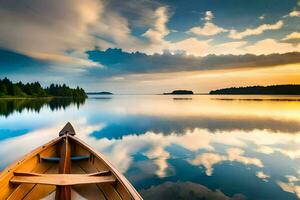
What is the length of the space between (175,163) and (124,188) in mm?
5891

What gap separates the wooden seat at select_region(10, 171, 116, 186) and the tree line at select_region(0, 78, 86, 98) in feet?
291

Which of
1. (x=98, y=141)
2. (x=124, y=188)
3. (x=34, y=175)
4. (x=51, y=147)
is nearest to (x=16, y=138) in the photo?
(x=98, y=141)

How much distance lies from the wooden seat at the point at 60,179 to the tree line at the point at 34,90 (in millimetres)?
88704

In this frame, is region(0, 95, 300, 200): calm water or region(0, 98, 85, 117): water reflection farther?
region(0, 98, 85, 117): water reflection

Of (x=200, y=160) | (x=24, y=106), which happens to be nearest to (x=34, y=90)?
(x=24, y=106)

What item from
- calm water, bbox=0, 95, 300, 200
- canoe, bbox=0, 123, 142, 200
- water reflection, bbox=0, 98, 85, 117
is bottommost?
calm water, bbox=0, 95, 300, 200

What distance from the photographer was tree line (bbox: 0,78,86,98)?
83.5 meters

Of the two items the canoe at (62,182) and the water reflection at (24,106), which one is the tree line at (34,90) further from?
the canoe at (62,182)

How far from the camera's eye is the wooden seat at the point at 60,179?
14.7 ft

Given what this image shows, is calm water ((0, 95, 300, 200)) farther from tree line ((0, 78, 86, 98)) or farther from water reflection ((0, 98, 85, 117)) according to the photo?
tree line ((0, 78, 86, 98))

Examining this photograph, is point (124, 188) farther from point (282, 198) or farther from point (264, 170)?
point (264, 170)

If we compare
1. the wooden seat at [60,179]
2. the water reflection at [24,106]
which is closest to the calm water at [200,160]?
the wooden seat at [60,179]

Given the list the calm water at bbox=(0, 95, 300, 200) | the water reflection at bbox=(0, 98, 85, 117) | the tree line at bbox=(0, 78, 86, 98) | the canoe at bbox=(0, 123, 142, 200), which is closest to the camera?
the canoe at bbox=(0, 123, 142, 200)

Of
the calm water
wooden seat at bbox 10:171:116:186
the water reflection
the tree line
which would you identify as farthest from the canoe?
the tree line
